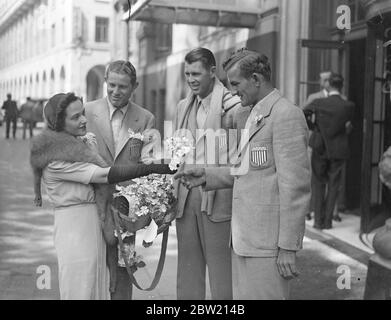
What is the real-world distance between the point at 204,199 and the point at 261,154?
701 mm

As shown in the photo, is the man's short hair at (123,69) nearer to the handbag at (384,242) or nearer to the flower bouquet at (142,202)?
the flower bouquet at (142,202)

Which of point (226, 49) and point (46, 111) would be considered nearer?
point (46, 111)

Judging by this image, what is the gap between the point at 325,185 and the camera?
7145 millimetres

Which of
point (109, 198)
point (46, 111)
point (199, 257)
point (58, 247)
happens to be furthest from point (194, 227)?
point (46, 111)

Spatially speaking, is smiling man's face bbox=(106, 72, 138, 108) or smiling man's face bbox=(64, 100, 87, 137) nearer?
smiling man's face bbox=(64, 100, 87, 137)

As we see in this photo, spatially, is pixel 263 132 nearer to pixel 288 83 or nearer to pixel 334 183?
pixel 334 183

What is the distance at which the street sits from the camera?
15.0 ft

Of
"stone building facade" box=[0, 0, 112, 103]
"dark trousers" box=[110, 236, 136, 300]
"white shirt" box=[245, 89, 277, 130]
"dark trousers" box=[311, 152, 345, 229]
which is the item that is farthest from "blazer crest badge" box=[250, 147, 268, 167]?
"dark trousers" box=[311, 152, 345, 229]

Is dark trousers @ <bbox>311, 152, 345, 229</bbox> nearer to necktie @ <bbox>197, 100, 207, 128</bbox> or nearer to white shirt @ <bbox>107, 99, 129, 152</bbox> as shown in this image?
necktie @ <bbox>197, 100, 207, 128</bbox>

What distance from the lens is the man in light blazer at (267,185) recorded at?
2.65 m

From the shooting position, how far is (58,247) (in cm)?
307

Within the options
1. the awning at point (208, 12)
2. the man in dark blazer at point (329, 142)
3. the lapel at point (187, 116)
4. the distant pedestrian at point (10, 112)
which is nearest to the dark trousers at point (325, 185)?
the man in dark blazer at point (329, 142)

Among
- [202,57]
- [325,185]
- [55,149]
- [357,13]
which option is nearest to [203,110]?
[202,57]
